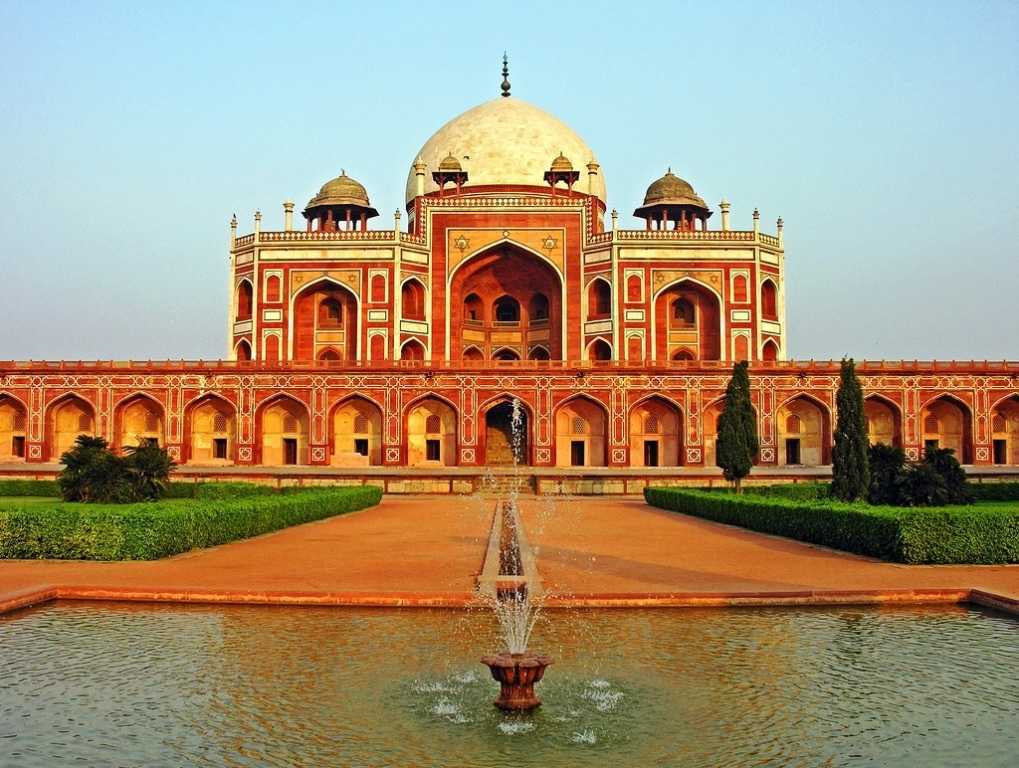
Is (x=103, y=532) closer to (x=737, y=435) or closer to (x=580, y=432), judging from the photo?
(x=737, y=435)

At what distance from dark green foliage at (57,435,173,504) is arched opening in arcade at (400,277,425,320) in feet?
67.3

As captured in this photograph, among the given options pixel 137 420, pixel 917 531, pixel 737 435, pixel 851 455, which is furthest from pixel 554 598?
pixel 137 420

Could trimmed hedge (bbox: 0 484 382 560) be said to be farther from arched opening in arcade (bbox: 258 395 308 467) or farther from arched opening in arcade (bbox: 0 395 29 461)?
arched opening in arcade (bbox: 0 395 29 461)

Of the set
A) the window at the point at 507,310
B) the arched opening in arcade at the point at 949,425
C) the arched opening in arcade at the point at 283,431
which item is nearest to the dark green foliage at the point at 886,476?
the arched opening in arcade at the point at 949,425

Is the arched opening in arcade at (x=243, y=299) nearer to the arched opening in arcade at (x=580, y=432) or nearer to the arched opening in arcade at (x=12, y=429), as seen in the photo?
the arched opening in arcade at (x=12, y=429)

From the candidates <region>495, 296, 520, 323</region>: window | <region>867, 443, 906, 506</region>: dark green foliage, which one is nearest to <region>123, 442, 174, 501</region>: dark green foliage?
<region>867, 443, 906, 506</region>: dark green foliage

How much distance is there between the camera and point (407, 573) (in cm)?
993

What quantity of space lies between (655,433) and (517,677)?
25.0 metres

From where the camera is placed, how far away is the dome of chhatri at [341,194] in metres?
36.0

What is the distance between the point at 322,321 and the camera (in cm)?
3484

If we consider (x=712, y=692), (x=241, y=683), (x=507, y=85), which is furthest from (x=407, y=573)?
(x=507, y=85)

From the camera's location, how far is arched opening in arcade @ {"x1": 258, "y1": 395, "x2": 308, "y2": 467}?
30.0m

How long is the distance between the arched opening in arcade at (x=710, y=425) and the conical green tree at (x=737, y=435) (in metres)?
8.75

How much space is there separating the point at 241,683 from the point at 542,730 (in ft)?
6.37
